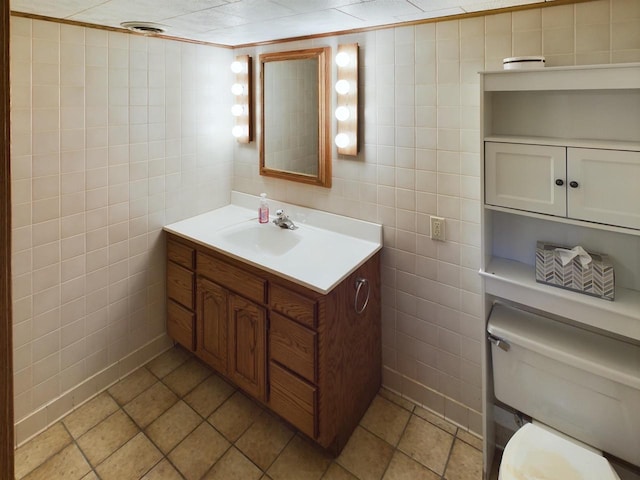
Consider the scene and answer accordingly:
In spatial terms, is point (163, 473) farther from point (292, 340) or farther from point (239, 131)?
point (239, 131)

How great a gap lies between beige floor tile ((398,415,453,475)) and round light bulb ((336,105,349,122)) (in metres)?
1.62

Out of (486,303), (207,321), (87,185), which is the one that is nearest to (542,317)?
(486,303)

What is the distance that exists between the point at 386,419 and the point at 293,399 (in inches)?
22.5

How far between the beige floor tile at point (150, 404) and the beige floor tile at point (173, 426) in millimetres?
38

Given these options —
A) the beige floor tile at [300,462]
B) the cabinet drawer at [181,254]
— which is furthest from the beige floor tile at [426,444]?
the cabinet drawer at [181,254]

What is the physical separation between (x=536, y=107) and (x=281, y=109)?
1376 millimetres

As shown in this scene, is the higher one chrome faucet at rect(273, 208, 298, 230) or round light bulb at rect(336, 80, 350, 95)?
round light bulb at rect(336, 80, 350, 95)

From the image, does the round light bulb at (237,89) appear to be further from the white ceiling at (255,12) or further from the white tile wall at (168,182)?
the white ceiling at (255,12)

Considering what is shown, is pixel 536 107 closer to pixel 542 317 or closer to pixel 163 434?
pixel 542 317

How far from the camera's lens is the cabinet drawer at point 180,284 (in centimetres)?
227

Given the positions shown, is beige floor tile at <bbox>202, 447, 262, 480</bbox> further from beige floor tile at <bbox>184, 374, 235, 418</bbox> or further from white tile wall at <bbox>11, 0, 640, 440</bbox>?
white tile wall at <bbox>11, 0, 640, 440</bbox>

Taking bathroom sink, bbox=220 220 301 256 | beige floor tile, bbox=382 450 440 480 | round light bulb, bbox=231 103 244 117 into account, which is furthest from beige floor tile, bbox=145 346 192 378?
round light bulb, bbox=231 103 244 117

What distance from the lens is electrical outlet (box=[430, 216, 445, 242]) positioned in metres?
1.86

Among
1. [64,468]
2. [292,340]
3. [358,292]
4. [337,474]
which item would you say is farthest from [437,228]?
[64,468]
